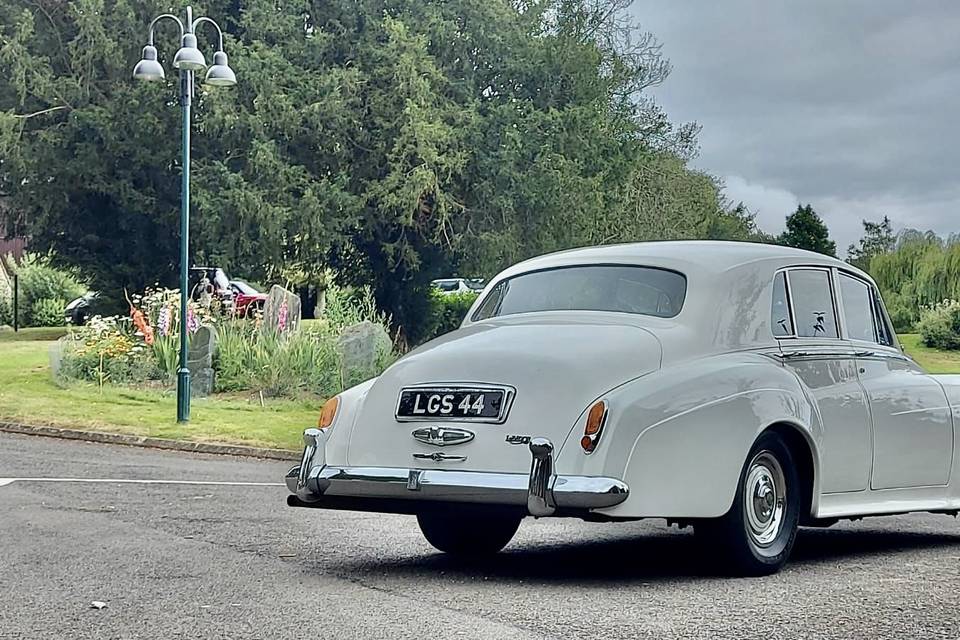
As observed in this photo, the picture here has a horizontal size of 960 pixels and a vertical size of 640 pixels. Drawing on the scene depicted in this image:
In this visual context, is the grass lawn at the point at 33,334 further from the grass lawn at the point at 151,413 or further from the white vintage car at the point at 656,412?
the white vintage car at the point at 656,412

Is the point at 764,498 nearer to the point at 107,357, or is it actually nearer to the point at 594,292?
the point at 594,292

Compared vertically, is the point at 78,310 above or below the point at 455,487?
above

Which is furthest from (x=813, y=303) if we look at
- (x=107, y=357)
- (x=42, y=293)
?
(x=42, y=293)

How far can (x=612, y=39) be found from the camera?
4753 centimetres

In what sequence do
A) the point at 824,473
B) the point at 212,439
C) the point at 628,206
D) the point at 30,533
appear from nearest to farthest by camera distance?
the point at 824,473 → the point at 30,533 → the point at 212,439 → the point at 628,206

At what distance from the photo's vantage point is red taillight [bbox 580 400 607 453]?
23.9ft

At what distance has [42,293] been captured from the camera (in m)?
53.2

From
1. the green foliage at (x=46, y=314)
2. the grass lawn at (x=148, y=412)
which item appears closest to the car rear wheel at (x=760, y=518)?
the grass lawn at (x=148, y=412)

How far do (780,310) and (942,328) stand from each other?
32.1 meters

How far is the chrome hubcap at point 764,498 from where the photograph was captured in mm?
7848

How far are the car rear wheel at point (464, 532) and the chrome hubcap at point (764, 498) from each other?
1662mm

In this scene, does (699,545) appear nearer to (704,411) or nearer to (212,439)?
(704,411)

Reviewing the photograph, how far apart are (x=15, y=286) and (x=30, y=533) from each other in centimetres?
4142

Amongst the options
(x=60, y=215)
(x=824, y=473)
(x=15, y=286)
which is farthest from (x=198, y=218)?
(x=824, y=473)
